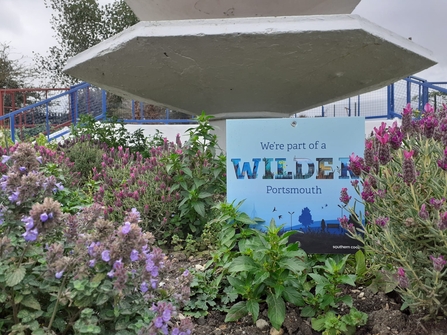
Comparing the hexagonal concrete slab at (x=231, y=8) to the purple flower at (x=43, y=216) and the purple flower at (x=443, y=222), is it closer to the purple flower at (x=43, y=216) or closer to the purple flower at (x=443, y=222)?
the purple flower at (x=443, y=222)

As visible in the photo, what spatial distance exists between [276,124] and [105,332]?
136 cm

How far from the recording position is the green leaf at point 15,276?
1.18m

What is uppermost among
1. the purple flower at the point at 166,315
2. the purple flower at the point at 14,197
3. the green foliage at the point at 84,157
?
the green foliage at the point at 84,157

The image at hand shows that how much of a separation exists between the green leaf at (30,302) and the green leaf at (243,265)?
77 centimetres

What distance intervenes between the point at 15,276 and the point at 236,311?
3.48ft

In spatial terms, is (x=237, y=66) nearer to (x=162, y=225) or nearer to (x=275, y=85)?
(x=275, y=85)

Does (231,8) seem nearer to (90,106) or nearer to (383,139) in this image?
(383,139)

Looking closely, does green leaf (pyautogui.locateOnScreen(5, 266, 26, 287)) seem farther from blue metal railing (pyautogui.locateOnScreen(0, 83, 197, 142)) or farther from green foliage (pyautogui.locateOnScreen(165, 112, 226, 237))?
blue metal railing (pyautogui.locateOnScreen(0, 83, 197, 142))

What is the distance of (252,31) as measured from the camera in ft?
9.89

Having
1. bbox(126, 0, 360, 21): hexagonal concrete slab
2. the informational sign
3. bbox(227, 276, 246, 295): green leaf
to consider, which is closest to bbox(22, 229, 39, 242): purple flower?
bbox(227, 276, 246, 295): green leaf

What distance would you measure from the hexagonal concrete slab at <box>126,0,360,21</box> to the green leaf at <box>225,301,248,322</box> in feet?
10.5

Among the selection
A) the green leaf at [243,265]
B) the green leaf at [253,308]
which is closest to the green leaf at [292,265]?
the green leaf at [243,265]

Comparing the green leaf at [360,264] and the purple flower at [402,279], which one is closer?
the purple flower at [402,279]

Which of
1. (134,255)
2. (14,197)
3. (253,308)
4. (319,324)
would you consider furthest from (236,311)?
(14,197)
